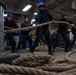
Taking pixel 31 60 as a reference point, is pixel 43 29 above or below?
above

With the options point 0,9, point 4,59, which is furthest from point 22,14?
point 4,59

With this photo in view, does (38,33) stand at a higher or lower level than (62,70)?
higher

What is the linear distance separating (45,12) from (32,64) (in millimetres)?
2771

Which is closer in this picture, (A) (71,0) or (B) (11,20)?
(B) (11,20)

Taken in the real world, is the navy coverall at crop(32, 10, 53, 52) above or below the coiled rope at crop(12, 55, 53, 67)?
above

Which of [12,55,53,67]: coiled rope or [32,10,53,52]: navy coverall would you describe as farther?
[32,10,53,52]: navy coverall

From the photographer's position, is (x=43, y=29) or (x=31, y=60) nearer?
(x=31, y=60)

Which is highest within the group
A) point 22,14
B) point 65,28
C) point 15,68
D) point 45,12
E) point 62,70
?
point 22,14

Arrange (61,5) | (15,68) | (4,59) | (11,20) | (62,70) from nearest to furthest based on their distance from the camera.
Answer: (15,68), (62,70), (4,59), (11,20), (61,5)

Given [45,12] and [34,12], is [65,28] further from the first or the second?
[34,12]

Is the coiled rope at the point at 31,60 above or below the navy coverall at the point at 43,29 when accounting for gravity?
below

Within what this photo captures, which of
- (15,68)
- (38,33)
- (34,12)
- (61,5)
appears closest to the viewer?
(15,68)

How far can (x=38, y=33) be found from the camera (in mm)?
4008

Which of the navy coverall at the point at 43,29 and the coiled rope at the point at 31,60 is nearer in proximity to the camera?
the coiled rope at the point at 31,60
